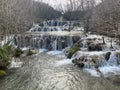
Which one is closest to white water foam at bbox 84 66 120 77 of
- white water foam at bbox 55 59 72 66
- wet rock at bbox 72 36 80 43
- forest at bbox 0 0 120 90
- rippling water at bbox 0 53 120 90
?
forest at bbox 0 0 120 90

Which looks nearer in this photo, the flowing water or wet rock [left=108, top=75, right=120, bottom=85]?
the flowing water

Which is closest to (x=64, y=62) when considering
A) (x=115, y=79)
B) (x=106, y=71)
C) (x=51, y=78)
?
(x=106, y=71)

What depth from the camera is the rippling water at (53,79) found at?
999 centimetres

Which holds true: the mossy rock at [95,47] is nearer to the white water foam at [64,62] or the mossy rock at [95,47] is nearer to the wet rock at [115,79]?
the white water foam at [64,62]

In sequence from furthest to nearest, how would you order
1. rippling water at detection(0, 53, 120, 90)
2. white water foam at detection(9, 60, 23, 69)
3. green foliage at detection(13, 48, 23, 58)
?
1. green foliage at detection(13, 48, 23, 58)
2. white water foam at detection(9, 60, 23, 69)
3. rippling water at detection(0, 53, 120, 90)

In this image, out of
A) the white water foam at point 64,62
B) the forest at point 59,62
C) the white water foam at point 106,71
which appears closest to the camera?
the forest at point 59,62

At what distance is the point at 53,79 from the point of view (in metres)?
11.2

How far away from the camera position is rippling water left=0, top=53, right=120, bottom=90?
9992 millimetres

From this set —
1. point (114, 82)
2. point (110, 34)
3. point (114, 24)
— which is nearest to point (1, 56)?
point (114, 82)

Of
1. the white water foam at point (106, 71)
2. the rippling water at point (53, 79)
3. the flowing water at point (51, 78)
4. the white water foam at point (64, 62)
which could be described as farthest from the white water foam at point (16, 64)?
the white water foam at point (106, 71)

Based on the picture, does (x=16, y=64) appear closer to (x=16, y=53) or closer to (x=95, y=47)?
(x=16, y=53)

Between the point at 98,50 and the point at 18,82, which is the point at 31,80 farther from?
the point at 98,50

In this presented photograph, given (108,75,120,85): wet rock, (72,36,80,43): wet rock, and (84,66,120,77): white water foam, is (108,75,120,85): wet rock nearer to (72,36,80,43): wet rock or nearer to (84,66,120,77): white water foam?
(84,66,120,77): white water foam

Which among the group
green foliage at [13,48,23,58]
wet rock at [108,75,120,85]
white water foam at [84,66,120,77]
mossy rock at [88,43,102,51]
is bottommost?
wet rock at [108,75,120,85]
